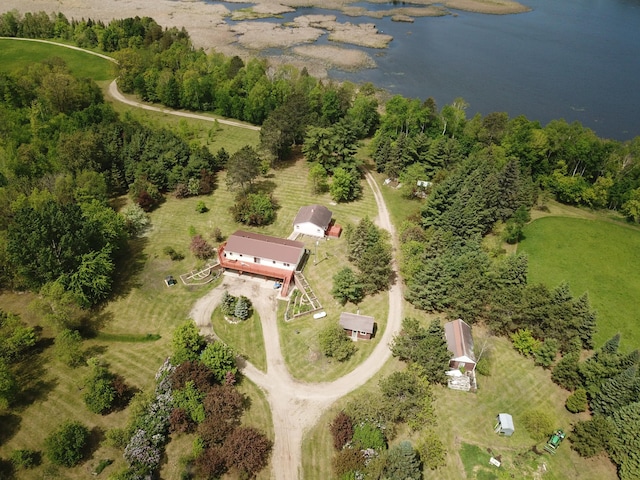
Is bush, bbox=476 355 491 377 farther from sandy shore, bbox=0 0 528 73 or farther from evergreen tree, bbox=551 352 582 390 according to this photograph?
sandy shore, bbox=0 0 528 73

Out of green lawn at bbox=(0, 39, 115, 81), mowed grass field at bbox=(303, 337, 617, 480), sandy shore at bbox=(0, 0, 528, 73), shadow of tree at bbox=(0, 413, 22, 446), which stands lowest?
mowed grass field at bbox=(303, 337, 617, 480)

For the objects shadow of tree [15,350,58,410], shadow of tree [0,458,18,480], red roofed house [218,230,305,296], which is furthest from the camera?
red roofed house [218,230,305,296]

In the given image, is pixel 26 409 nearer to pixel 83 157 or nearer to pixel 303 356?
pixel 303 356

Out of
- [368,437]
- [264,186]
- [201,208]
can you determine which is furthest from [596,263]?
[201,208]

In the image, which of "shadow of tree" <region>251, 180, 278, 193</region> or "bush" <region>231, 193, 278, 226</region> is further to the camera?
"shadow of tree" <region>251, 180, 278, 193</region>

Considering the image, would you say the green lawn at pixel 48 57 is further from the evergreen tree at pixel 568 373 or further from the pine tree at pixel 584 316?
the evergreen tree at pixel 568 373

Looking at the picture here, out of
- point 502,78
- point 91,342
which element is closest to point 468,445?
point 91,342

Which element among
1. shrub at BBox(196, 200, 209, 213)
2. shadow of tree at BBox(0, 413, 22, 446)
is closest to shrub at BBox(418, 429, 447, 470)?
shadow of tree at BBox(0, 413, 22, 446)

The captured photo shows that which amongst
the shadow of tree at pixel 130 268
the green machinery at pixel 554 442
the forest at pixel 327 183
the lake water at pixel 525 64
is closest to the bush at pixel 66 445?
the forest at pixel 327 183

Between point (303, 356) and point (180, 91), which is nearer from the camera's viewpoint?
point (303, 356)
